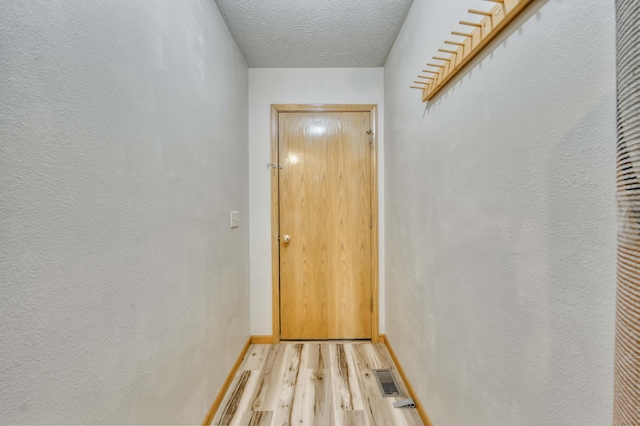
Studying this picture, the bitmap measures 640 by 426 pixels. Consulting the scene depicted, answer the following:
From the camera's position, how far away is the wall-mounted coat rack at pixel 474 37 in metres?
0.79

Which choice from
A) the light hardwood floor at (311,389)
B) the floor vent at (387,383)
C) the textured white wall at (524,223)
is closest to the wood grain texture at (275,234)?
the light hardwood floor at (311,389)

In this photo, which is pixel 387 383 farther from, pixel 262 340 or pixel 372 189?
pixel 372 189

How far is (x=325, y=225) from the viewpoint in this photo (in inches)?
96.2

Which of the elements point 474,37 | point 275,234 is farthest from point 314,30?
point 275,234

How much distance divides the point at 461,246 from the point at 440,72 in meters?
0.78

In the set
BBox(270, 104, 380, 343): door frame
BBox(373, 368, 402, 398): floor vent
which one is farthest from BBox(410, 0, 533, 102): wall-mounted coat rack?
BBox(373, 368, 402, 398): floor vent

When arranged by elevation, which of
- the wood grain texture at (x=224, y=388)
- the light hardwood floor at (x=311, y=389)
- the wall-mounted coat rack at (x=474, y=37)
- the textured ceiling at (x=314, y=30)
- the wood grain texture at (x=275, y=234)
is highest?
the textured ceiling at (x=314, y=30)

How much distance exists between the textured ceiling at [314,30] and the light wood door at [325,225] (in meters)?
0.44

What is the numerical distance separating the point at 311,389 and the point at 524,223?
165cm

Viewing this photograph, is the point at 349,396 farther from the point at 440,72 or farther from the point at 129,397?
the point at 440,72

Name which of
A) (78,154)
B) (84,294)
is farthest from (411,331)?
(78,154)

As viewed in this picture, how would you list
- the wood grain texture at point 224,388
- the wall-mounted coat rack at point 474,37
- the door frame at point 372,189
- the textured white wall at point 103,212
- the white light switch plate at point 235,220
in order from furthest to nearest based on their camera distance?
the door frame at point 372,189
the white light switch plate at point 235,220
the wood grain texture at point 224,388
the wall-mounted coat rack at point 474,37
the textured white wall at point 103,212

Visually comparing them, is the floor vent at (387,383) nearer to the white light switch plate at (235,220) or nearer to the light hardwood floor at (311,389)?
the light hardwood floor at (311,389)

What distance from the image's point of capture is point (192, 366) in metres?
1.33
